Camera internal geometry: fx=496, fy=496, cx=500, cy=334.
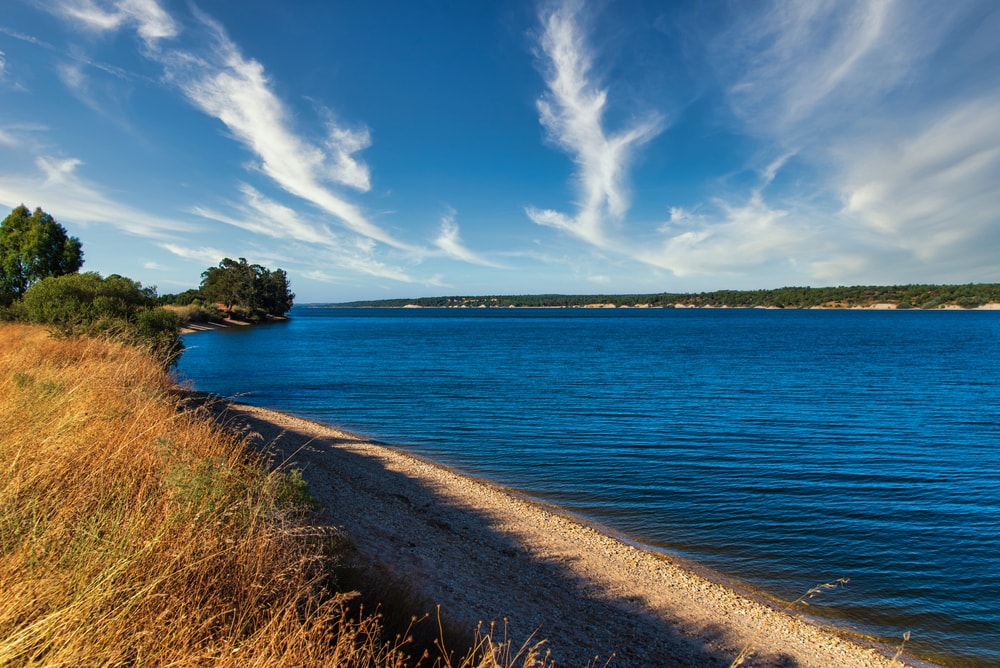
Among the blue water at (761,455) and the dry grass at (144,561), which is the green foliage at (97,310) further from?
the dry grass at (144,561)

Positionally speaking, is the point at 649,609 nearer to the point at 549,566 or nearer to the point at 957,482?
the point at 549,566

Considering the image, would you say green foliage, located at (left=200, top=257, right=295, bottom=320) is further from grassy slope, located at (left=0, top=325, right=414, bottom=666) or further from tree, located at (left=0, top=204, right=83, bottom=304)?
grassy slope, located at (left=0, top=325, right=414, bottom=666)

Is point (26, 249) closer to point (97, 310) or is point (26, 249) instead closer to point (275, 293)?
point (97, 310)

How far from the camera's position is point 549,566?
1109cm

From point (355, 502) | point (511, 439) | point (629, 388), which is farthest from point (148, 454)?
point (629, 388)

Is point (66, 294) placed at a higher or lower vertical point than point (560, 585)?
higher

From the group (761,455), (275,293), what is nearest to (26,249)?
(761,455)

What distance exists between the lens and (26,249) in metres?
41.6

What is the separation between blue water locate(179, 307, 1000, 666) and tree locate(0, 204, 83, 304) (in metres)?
14.0

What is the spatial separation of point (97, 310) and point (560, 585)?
1037 inches

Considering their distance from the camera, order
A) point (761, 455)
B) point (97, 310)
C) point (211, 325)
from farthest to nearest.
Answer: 1. point (211, 325)
2. point (97, 310)
3. point (761, 455)

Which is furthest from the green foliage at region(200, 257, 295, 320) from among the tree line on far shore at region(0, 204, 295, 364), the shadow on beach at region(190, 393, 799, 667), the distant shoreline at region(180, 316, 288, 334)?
the shadow on beach at region(190, 393, 799, 667)

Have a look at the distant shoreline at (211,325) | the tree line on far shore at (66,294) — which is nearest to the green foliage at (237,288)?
the distant shoreline at (211,325)

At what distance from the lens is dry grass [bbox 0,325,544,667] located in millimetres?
3420
